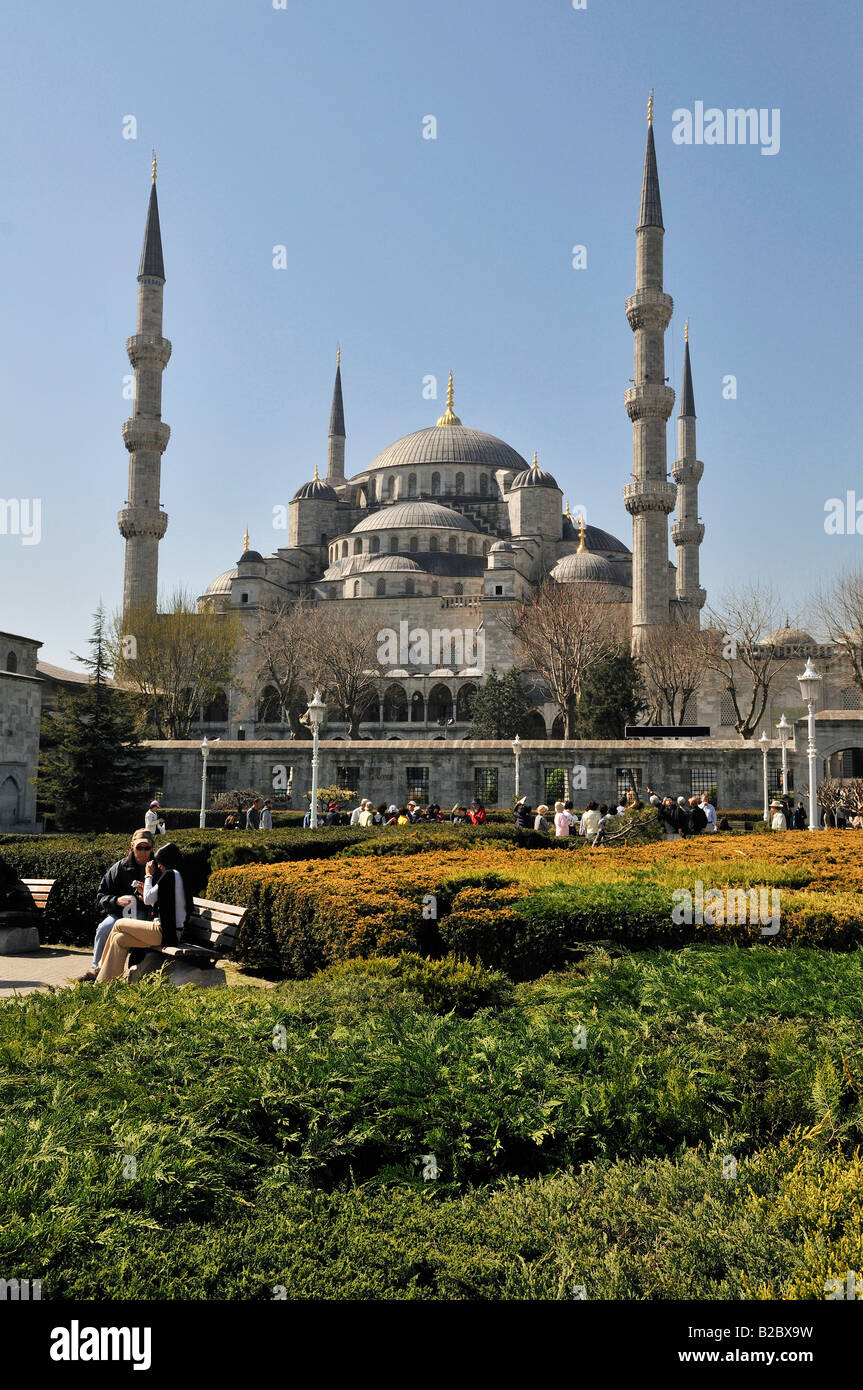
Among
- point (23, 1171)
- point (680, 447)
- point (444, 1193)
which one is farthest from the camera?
point (680, 447)

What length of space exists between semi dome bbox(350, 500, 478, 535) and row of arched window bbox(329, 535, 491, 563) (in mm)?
673

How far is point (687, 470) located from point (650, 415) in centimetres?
1253

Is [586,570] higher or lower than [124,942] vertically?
higher

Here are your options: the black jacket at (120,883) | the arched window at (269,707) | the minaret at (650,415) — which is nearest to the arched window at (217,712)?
the arched window at (269,707)

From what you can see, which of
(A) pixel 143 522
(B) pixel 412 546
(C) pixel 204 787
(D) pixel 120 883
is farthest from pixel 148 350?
(D) pixel 120 883

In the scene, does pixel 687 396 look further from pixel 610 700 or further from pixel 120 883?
pixel 120 883

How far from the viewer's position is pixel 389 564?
54.1 metres

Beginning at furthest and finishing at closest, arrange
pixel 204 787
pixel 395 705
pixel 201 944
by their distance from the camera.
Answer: pixel 395 705, pixel 204 787, pixel 201 944

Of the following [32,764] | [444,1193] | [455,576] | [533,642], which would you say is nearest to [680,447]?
[455,576]

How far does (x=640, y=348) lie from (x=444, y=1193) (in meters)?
41.1

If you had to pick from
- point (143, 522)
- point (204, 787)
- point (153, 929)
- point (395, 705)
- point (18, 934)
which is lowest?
point (18, 934)

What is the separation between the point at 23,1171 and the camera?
2.89m

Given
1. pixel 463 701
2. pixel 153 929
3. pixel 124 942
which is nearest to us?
pixel 153 929

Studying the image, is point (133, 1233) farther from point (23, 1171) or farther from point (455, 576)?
point (455, 576)
